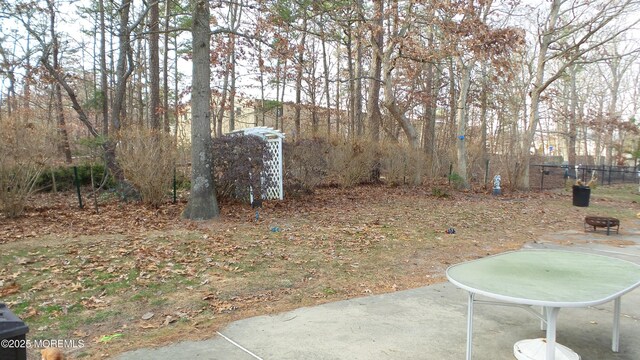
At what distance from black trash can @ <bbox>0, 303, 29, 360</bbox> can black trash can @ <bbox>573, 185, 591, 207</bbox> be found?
14.4 m

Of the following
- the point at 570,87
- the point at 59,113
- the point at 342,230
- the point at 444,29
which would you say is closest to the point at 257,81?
the point at 59,113

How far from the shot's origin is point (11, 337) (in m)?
1.72

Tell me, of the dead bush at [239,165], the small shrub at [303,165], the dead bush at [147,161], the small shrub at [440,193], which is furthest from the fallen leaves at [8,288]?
the small shrub at [440,193]

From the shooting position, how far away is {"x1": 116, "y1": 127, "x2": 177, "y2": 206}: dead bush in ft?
29.8

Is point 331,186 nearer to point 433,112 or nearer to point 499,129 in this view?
point 433,112

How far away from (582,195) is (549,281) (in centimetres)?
1165

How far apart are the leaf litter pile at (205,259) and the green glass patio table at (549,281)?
60.5 inches

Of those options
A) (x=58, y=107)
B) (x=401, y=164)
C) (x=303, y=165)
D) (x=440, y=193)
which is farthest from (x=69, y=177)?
(x=440, y=193)

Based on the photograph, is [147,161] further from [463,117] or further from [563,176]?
[563,176]

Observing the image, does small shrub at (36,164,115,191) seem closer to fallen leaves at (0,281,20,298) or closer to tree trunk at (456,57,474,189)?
fallen leaves at (0,281,20,298)

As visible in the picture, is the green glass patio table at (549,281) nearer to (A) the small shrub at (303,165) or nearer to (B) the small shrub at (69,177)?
(A) the small shrub at (303,165)

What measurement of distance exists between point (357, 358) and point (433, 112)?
20291 millimetres

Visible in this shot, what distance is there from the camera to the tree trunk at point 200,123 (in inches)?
331

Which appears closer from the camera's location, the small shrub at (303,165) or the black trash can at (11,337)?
the black trash can at (11,337)
